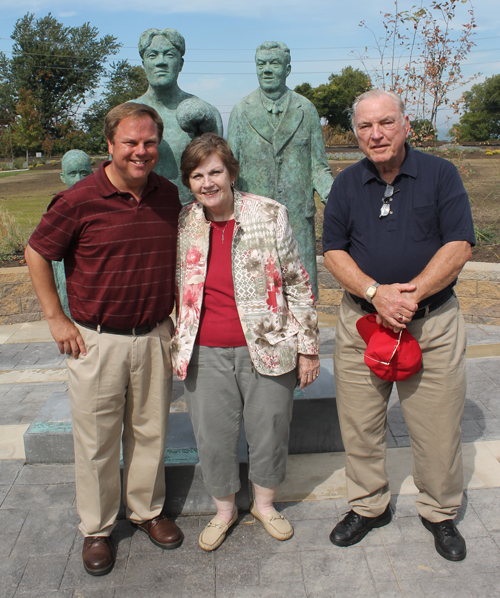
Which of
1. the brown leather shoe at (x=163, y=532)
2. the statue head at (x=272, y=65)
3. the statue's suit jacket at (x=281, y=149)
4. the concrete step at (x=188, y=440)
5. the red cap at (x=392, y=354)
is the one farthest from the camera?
the statue's suit jacket at (x=281, y=149)

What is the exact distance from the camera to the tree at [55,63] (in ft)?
150

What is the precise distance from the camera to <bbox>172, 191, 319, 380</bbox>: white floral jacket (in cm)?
228

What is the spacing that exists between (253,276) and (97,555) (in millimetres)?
1437

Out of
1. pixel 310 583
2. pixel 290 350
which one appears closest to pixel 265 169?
pixel 290 350

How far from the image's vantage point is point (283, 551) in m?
2.55

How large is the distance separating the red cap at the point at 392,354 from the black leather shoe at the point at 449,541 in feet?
2.59

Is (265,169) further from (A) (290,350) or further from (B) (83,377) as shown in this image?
(B) (83,377)

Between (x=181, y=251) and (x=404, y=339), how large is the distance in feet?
3.36

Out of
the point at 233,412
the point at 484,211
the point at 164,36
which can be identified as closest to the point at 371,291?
the point at 233,412

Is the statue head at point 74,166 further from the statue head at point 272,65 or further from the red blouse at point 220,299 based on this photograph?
Result: the red blouse at point 220,299

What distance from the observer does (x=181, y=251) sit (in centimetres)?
235

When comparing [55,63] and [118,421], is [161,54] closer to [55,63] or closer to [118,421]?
[118,421]

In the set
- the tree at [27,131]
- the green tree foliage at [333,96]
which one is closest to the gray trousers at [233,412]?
the tree at [27,131]

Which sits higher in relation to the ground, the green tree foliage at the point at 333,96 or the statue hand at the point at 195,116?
the green tree foliage at the point at 333,96
